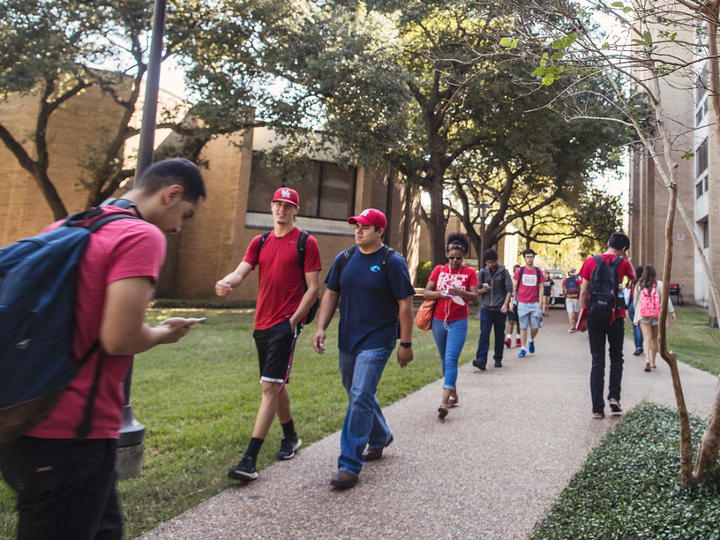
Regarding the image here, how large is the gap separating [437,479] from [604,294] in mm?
2924

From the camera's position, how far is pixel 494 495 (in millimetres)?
3930

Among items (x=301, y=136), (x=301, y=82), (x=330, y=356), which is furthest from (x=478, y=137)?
(x=330, y=356)

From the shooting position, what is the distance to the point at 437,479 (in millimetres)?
4238

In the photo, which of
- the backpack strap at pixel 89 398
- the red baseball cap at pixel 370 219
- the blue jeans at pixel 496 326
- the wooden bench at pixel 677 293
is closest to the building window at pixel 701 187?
the wooden bench at pixel 677 293

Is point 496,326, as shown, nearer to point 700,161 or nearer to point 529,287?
point 529,287

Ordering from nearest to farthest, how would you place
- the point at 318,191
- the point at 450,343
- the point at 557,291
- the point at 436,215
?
the point at 450,343 < the point at 436,215 < the point at 318,191 < the point at 557,291

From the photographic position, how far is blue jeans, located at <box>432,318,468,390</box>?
6207 mm

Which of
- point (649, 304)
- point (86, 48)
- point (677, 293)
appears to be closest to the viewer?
point (649, 304)

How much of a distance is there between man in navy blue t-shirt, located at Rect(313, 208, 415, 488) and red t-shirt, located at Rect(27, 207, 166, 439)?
2.48 metres

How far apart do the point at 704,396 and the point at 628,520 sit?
199 inches

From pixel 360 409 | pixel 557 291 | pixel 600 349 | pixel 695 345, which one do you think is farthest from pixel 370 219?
pixel 557 291

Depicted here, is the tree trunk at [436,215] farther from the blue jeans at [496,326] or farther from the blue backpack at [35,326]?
the blue backpack at [35,326]

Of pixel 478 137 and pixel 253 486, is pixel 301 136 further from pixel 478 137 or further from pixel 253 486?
pixel 253 486

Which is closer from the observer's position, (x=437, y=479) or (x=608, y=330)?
(x=437, y=479)
